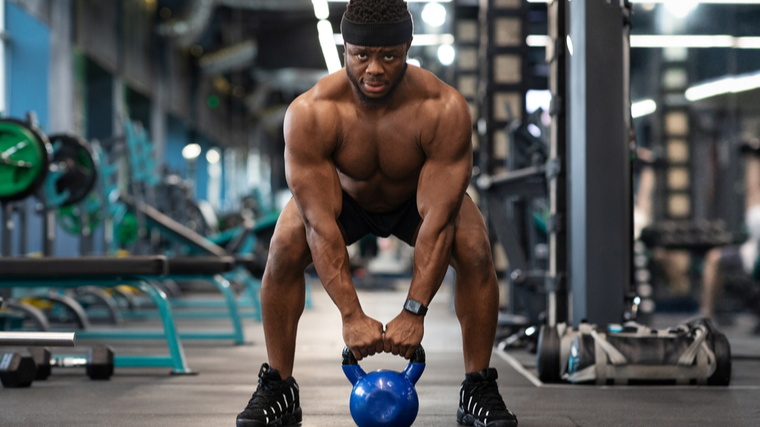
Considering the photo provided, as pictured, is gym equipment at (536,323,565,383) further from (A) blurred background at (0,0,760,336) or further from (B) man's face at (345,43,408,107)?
(B) man's face at (345,43,408,107)

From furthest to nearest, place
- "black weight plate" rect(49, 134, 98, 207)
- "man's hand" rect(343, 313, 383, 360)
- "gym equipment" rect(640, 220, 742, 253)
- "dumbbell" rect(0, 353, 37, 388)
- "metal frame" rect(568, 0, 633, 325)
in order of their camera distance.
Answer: "gym equipment" rect(640, 220, 742, 253), "black weight plate" rect(49, 134, 98, 207), "metal frame" rect(568, 0, 633, 325), "dumbbell" rect(0, 353, 37, 388), "man's hand" rect(343, 313, 383, 360)

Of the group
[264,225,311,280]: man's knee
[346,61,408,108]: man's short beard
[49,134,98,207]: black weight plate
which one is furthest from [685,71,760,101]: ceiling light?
[264,225,311,280]: man's knee

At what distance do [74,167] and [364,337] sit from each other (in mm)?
3335

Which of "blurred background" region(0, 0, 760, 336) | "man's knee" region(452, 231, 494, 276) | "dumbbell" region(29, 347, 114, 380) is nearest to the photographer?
"man's knee" region(452, 231, 494, 276)

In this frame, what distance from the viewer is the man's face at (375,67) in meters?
1.53

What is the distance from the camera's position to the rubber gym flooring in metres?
1.77

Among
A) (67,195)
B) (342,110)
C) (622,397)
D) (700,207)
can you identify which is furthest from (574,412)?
(700,207)

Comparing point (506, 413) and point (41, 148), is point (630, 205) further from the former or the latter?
point (41, 148)

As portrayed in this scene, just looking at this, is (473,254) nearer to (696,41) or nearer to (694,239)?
(694,239)

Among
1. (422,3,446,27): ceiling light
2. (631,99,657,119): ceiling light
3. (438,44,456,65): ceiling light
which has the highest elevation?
(422,3,446,27): ceiling light

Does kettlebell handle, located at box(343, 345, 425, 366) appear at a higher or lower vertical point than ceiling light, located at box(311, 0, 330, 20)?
lower

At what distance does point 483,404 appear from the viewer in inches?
64.9

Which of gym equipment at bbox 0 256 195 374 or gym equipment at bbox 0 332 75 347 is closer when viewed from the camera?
gym equipment at bbox 0 332 75 347

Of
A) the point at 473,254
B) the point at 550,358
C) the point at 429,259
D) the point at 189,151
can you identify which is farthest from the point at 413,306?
the point at 189,151
